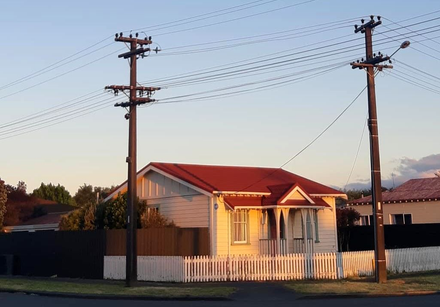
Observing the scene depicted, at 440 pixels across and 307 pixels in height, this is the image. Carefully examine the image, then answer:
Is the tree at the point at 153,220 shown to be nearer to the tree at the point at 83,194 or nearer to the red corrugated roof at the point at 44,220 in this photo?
the red corrugated roof at the point at 44,220

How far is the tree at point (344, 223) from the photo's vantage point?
38188 mm

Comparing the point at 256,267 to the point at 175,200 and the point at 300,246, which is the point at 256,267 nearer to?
the point at 300,246

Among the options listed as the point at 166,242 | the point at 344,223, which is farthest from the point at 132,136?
the point at 344,223

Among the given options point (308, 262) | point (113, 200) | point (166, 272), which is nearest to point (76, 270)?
point (113, 200)

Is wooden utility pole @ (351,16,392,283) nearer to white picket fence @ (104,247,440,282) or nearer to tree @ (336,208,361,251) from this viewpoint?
white picket fence @ (104,247,440,282)

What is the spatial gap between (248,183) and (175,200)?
354 centimetres

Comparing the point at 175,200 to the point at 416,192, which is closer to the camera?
the point at 175,200

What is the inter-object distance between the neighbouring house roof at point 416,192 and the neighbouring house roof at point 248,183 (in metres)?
13.5

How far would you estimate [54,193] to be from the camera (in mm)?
96312

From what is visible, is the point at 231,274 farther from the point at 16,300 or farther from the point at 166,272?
the point at 16,300

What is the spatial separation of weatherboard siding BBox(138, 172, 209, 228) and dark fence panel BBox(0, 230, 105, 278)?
374 cm

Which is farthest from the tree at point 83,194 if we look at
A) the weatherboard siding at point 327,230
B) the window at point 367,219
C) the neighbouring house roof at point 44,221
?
the weatherboard siding at point 327,230

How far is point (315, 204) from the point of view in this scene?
2945 centimetres

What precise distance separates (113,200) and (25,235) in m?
5.06
